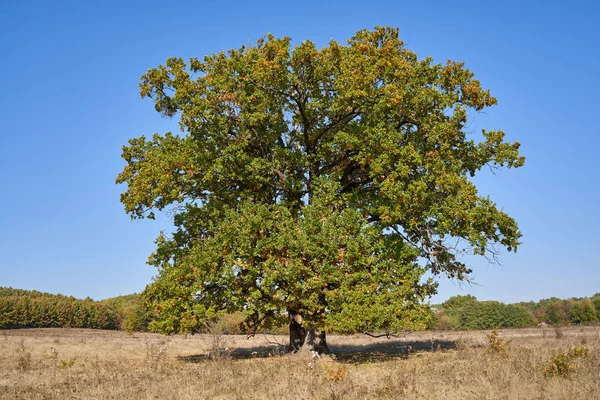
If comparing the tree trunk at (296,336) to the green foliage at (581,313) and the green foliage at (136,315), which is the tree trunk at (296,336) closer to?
the green foliage at (136,315)

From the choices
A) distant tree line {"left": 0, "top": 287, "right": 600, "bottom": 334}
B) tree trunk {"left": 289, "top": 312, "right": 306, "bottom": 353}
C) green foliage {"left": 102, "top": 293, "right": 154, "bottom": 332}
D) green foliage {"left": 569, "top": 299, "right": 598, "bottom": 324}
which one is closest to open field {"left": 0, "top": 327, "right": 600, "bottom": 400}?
green foliage {"left": 102, "top": 293, "right": 154, "bottom": 332}

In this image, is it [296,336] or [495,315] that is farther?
[495,315]

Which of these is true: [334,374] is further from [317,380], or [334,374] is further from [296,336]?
[296,336]

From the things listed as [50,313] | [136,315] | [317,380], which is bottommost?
[317,380]

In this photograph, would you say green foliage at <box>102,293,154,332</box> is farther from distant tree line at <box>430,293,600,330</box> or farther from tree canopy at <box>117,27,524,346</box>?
distant tree line at <box>430,293,600,330</box>

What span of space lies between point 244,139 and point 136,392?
12280mm

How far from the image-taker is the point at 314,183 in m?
21.8

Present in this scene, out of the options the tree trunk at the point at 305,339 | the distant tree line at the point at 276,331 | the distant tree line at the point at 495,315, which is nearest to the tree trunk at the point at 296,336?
the tree trunk at the point at 305,339

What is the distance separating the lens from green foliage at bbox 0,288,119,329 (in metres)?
78.9

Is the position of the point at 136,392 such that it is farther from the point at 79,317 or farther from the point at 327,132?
→ the point at 79,317

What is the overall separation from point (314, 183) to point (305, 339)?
7195mm

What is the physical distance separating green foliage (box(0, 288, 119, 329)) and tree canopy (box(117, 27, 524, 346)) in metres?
70.7

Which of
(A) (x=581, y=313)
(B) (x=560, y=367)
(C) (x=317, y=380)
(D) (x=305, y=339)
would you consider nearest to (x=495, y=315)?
(A) (x=581, y=313)

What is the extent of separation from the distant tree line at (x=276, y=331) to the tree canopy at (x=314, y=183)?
1189 inches
